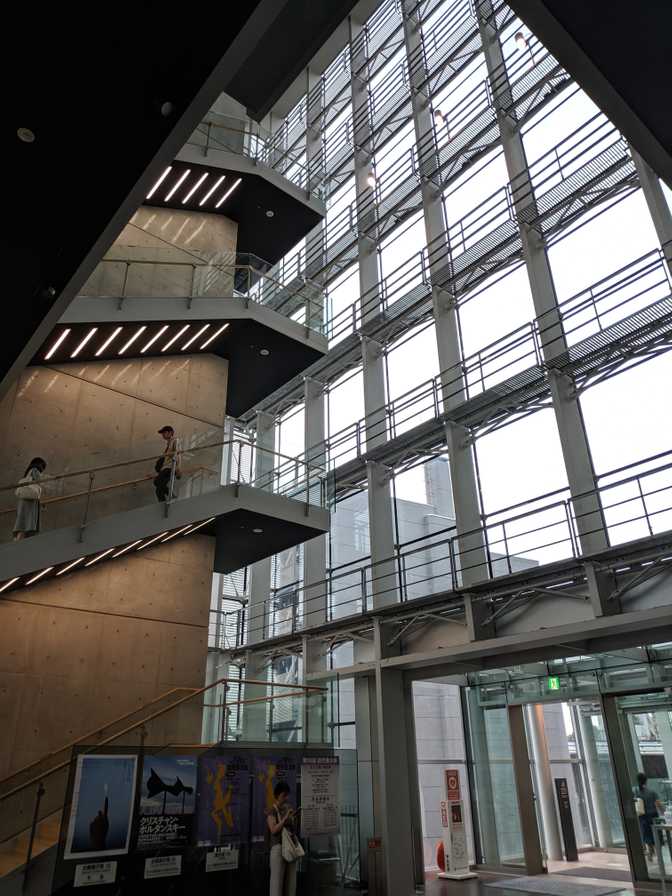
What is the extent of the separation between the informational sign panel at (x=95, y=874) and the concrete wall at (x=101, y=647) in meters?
1.52

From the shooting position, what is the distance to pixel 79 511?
415 inches

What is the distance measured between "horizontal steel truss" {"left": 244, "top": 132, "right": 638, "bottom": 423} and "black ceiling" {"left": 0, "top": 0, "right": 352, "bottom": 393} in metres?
12.4

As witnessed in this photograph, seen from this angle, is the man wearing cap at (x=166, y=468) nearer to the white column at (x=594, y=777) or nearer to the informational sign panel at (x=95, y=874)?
the informational sign panel at (x=95, y=874)

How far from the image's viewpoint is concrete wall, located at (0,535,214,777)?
10.1m

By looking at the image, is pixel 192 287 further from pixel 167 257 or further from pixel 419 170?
pixel 419 170

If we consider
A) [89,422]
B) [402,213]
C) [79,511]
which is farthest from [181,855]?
[402,213]

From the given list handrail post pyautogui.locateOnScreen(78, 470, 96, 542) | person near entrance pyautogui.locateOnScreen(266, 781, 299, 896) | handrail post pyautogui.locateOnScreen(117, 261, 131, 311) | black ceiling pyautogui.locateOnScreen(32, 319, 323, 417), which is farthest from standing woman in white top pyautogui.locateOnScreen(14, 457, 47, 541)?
person near entrance pyautogui.locateOnScreen(266, 781, 299, 896)

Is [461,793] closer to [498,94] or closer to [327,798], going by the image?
[327,798]

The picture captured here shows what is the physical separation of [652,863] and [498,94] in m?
19.2

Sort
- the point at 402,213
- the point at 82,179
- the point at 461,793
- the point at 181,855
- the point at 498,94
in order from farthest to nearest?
the point at 402,213 < the point at 498,94 < the point at 461,793 < the point at 181,855 < the point at 82,179

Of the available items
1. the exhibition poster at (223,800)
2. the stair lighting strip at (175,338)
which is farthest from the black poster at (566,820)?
the stair lighting strip at (175,338)

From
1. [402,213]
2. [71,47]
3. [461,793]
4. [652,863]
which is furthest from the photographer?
[402,213]

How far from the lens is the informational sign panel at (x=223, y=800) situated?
28.2 feet

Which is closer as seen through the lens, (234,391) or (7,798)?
(7,798)
